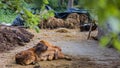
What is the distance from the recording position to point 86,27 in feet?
40.9

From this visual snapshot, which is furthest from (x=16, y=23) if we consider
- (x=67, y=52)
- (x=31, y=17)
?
(x=31, y=17)

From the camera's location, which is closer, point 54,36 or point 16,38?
point 16,38

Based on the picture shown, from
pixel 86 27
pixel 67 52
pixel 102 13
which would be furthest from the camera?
pixel 86 27

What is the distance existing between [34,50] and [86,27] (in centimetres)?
619

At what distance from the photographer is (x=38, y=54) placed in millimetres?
6512

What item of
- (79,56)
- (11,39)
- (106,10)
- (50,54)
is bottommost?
(79,56)

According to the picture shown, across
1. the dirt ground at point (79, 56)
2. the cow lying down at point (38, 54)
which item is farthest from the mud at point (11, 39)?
the cow lying down at point (38, 54)

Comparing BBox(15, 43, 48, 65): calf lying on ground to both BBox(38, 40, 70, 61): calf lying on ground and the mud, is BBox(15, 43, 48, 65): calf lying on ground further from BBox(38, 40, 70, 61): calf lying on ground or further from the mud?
the mud

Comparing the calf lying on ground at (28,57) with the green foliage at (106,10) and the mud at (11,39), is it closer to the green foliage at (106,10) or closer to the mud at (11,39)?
the mud at (11,39)

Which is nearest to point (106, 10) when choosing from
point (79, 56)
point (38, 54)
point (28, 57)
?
point (28, 57)

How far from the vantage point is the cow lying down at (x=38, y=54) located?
632 centimetres

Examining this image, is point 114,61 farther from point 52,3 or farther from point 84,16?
point 52,3

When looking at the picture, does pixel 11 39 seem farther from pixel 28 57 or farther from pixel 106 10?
pixel 106 10

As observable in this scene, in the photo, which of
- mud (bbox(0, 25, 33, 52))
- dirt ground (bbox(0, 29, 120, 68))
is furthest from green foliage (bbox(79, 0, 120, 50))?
mud (bbox(0, 25, 33, 52))
